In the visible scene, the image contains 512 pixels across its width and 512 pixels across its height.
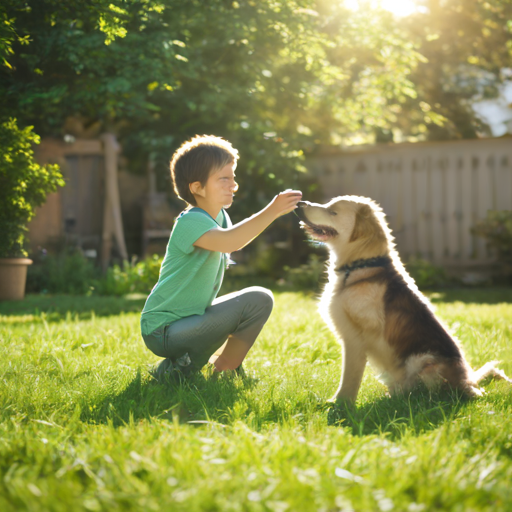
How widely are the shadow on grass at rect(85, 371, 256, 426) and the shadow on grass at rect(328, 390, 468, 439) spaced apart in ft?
1.92

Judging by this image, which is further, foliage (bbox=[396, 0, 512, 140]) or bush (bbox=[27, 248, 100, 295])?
foliage (bbox=[396, 0, 512, 140])

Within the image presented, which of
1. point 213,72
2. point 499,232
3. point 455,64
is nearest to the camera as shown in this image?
point 213,72

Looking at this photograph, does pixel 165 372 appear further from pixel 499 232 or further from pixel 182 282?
pixel 499 232

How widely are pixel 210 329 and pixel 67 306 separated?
3.77 m

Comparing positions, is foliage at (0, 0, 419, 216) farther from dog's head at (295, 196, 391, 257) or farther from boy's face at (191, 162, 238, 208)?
dog's head at (295, 196, 391, 257)

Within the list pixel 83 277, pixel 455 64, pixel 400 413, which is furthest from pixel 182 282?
pixel 455 64

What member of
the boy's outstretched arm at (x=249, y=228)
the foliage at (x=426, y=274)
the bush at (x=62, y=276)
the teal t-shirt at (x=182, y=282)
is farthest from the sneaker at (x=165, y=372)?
the foliage at (x=426, y=274)

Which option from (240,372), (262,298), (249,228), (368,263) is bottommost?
(240,372)

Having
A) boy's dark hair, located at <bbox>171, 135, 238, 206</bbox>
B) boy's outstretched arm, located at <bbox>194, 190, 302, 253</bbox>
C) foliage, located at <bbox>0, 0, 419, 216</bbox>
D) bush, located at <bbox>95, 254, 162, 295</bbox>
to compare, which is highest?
foliage, located at <bbox>0, 0, 419, 216</bbox>

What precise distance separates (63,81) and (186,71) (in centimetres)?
162

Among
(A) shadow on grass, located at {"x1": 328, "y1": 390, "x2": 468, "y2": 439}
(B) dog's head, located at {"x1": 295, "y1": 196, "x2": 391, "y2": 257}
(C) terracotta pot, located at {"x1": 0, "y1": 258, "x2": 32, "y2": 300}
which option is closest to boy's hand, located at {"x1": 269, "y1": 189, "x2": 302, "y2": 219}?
(B) dog's head, located at {"x1": 295, "y1": 196, "x2": 391, "y2": 257}

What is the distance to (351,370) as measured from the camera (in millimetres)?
3123

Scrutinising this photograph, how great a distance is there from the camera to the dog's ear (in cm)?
329

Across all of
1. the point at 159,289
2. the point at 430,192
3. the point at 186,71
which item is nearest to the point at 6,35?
the point at 159,289
